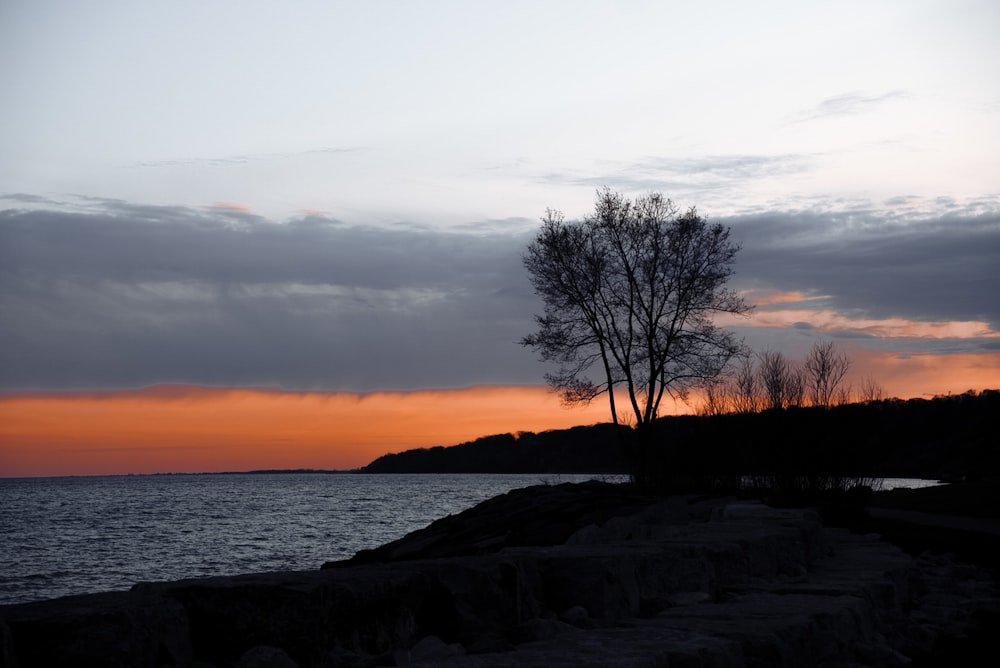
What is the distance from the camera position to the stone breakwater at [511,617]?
9.36ft

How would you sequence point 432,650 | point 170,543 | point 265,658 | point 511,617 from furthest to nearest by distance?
point 170,543
point 511,617
point 432,650
point 265,658

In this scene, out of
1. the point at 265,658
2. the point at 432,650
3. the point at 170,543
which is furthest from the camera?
the point at 170,543

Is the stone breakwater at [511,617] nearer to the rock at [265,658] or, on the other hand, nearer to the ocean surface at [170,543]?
the rock at [265,658]

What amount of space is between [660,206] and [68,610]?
1890 cm

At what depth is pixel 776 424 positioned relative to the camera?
16469 millimetres

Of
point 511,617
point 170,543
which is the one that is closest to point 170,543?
point 170,543

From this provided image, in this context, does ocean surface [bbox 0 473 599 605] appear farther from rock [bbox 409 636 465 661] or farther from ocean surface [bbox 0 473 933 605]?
rock [bbox 409 636 465 661]

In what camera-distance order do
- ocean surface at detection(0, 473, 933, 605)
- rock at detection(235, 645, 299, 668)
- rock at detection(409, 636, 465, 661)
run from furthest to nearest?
1. ocean surface at detection(0, 473, 933, 605)
2. rock at detection(409, 636, 465, 661)
3. rock at detection(235, 645, 299, 668)

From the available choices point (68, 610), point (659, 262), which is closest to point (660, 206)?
point (659, 262)

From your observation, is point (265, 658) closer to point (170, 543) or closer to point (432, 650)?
point (432, 650)

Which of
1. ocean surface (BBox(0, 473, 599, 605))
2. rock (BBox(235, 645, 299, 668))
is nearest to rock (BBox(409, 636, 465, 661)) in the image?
rock (BBox(235, 645, 299, 668))

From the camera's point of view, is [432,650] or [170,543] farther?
[170,543]

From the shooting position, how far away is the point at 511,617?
3.84 meters

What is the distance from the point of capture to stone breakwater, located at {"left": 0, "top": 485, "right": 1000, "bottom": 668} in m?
2.85
